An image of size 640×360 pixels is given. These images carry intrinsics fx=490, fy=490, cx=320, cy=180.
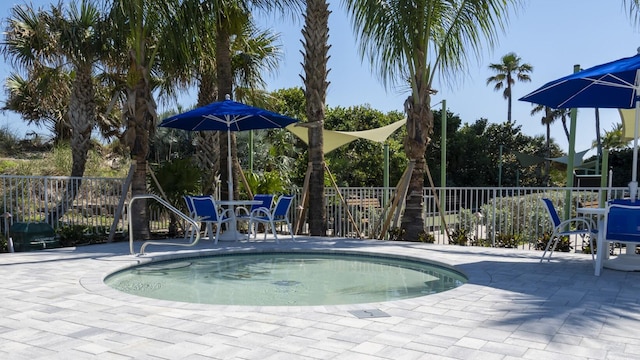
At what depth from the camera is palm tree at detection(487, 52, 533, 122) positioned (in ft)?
152

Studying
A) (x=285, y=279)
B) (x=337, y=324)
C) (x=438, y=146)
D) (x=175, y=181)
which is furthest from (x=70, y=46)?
(x=438, y=146)

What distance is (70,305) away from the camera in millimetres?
4453

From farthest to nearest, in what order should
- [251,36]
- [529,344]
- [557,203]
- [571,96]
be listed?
[251,36], [557,203], [571,96], [529,344]

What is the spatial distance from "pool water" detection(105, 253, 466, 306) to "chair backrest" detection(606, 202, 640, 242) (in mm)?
1949

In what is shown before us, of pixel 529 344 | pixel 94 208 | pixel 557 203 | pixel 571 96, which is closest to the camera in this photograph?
pixel 529 344

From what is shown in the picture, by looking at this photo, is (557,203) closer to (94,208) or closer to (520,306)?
(520,306)

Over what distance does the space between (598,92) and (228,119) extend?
21.1 feet

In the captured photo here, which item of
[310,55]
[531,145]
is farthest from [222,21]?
[531,145]

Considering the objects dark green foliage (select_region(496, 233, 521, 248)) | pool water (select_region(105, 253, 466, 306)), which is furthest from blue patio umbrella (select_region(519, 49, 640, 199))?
pool water (select_region(105, 253, 466, 306))

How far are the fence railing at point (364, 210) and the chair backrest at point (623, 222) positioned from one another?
8.64ft

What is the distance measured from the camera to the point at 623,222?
6047mm

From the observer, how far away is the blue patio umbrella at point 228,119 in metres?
9.05

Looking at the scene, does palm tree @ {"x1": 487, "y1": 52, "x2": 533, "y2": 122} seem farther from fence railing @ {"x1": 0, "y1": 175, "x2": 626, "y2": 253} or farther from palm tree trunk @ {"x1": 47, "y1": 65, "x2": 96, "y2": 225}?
palm tree trunk @ {"x1": 47, "y1": 65, "x2": 96, "y2": 225}

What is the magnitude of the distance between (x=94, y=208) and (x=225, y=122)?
11.2ft
